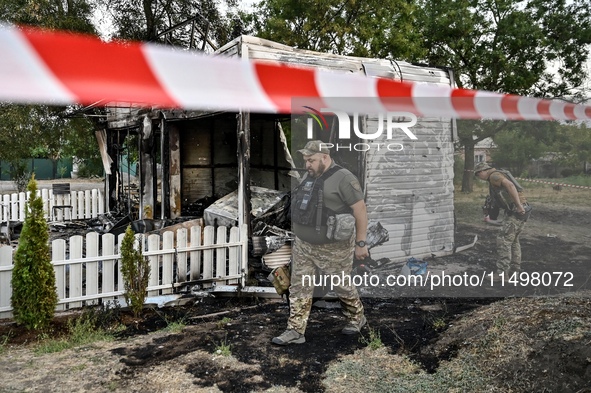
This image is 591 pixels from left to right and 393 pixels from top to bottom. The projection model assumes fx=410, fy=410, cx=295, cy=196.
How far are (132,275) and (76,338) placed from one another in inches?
39.3

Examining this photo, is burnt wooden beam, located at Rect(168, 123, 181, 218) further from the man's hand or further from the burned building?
the man's hand

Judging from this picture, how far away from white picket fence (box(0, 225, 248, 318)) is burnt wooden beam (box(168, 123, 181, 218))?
318 centimetres

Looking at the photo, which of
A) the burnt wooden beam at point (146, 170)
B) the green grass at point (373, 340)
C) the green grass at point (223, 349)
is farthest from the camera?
the burnt wooden beam at point (146, 170)

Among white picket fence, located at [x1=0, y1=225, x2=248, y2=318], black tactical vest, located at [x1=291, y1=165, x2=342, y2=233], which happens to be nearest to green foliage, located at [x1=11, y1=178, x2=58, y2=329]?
white picket fence, located at [x1=0, y1=225, x2=248, y2=318]

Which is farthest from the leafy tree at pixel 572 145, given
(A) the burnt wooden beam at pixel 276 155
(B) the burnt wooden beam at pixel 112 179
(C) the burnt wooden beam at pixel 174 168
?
(B) the burnt wooden beam at pixel 112 179

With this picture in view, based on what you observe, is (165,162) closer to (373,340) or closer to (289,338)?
(289,338)

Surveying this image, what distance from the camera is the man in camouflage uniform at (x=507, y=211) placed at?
5.72m

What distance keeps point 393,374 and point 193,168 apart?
9.08 meters

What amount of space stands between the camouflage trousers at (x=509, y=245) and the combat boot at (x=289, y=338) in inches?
148

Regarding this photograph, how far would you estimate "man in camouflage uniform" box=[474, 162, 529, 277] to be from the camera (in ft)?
18.8

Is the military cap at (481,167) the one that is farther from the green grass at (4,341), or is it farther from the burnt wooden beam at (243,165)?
the green grass at (4,341)

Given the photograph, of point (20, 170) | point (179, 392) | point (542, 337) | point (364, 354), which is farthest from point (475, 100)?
point (20, 170)

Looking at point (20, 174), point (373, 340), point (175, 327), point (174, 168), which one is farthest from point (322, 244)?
point (20, 174)

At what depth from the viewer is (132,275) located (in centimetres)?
510
